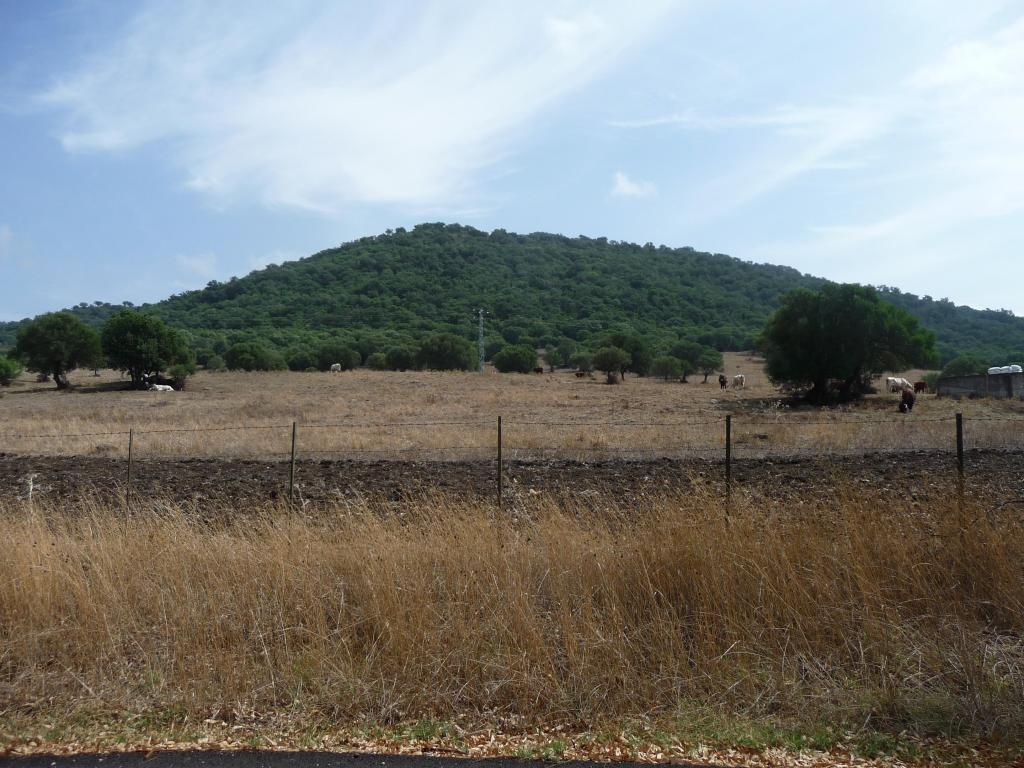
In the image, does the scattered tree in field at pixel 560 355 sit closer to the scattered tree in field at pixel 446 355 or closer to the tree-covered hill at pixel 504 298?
the tree-covered hill at pixel 504 298

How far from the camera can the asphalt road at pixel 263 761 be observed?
4.49 metres

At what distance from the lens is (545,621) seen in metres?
6.21

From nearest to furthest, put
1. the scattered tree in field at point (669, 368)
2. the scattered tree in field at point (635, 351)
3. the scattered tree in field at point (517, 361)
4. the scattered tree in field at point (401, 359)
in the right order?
the scattered tree in field at point (669, 368), the scattered tree in field at point (635, 351), the scattered tree in field at point (401, 359), the scattered tree in field at point (517, 361)

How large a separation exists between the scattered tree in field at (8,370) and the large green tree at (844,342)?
5637 cm

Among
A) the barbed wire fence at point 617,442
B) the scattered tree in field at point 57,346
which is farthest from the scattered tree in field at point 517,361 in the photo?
the barbed wire fence at point 617,442

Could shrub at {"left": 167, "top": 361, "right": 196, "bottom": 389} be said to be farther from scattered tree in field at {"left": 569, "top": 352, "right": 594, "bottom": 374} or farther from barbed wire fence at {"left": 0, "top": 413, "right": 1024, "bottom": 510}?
scattered tree in field at {"left": 569, "top": 352, "right": 594, "bottom": 374}

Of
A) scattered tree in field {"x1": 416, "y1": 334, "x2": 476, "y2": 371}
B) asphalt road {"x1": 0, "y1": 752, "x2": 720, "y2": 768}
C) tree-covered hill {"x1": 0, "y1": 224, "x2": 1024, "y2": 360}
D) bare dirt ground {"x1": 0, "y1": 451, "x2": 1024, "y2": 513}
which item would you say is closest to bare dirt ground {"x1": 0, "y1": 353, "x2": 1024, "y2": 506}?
bare dirt ground {"x1": 0, "y1": 451, "x2": 1024, "y2": 513}

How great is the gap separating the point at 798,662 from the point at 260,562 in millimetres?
4688

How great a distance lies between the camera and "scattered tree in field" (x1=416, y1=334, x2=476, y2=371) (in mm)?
83938

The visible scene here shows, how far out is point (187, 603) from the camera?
659 centimetres

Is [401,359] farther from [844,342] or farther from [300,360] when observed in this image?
[844,342]

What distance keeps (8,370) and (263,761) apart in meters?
67.5

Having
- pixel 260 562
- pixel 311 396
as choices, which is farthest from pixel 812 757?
pixel 311 396

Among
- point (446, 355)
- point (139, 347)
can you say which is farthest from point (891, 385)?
point (139, 347)
